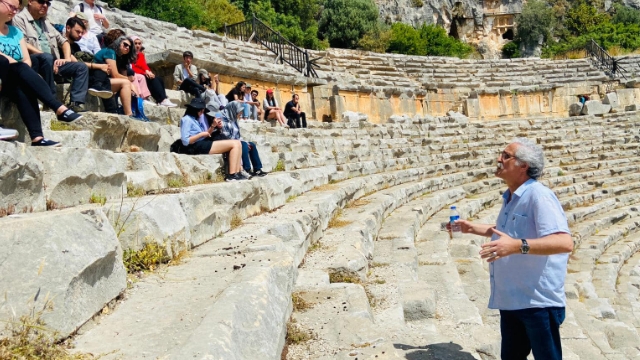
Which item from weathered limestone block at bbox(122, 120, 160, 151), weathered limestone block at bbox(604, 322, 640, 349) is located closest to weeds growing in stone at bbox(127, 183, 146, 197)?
weathered limestone block at bbox(122, 120, 160, 151)

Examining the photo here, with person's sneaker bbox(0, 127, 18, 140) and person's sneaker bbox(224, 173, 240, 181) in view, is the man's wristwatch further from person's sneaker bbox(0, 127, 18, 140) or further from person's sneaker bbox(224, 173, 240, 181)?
person's sneaker bbox(224, 173, 240, 181)

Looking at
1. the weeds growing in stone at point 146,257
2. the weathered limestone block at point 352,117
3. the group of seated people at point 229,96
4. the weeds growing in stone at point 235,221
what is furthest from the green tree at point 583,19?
the weeds growing in stone at point 146,257

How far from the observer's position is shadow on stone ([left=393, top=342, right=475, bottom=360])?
2943 mm

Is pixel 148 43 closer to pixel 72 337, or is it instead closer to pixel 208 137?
pixel 208 137

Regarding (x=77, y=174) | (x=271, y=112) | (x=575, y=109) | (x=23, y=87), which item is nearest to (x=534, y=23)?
(x=575, y=109)

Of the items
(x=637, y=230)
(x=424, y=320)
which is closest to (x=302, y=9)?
(x=637, y=230)

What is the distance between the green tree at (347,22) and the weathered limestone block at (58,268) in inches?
1333

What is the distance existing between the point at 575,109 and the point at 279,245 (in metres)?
20.3

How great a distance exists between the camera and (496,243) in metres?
2.77

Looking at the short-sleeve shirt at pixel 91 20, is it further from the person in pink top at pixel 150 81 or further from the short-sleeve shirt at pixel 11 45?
the short-sleeve shirt at pixel 11 45

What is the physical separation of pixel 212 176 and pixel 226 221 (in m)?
1.50

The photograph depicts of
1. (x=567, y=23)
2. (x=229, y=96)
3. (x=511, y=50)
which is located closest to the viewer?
(x=229, y=96)

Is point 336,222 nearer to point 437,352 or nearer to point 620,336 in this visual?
point 620,336

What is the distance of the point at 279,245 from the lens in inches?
156
